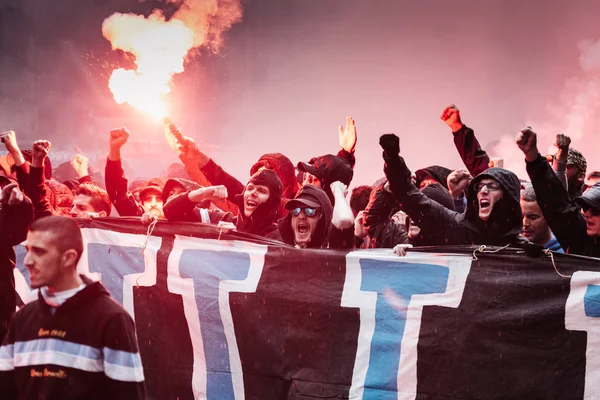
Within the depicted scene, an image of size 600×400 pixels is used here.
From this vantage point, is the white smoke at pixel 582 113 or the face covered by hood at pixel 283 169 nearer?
the face covered by hood at pixel 283 169

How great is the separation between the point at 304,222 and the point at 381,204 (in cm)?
63

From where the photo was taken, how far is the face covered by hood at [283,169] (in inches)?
237

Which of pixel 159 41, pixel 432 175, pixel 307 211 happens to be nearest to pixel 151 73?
pixel 159 41

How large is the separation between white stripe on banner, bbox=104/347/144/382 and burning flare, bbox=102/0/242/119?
3.82 meters

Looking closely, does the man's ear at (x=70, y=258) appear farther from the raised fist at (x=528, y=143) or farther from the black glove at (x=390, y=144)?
the raised fist at (x=528, y=143)

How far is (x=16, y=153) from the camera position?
4906 millimetres

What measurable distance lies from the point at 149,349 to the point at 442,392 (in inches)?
74.8

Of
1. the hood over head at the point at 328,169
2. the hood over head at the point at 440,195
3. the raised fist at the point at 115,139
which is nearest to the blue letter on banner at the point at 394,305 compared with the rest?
the hood over head at the point at 440,195

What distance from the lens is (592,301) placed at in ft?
12.1

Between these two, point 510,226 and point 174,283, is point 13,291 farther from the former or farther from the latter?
point 510,226

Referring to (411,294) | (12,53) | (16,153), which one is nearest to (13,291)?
(16,153)

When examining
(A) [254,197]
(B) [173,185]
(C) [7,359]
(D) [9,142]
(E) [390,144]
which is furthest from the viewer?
(B) [173,185]

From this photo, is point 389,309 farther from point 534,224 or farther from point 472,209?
point 534,224

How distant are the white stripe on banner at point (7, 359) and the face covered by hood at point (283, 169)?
3.41 metres
